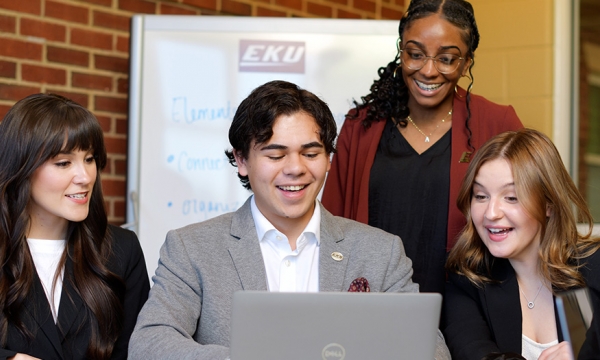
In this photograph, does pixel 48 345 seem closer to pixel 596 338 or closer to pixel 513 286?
pixel 513 286

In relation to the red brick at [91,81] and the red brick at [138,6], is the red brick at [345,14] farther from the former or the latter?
the red brick at [91,81]

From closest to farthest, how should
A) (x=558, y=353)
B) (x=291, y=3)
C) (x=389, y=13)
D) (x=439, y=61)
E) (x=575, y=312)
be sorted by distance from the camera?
(x=575, y=312)
(x=558, y=353)
(x=439, y=61)
(x=291, y=3)
(x=389, y=13)

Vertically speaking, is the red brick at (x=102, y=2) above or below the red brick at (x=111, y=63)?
above

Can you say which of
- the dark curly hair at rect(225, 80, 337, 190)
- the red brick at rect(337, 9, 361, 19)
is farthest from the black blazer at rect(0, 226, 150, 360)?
the red brick at rect(337, 9, 361, 19)

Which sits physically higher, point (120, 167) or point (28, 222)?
point (120, 167)

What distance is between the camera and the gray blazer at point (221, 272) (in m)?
1.70

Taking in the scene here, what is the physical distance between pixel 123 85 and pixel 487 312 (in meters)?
1.94

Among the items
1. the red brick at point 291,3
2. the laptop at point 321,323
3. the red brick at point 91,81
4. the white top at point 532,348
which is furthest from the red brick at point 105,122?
the laptop at point 321,323

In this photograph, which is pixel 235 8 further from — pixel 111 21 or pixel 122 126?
pixel 122 126

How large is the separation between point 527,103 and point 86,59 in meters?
1.99

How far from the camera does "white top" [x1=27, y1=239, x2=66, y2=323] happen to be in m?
1.94

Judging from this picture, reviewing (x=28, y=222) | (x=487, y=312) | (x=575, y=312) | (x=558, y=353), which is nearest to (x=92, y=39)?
(x=28, y=222)

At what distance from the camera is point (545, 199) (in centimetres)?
194

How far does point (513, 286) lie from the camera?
1990 mm
